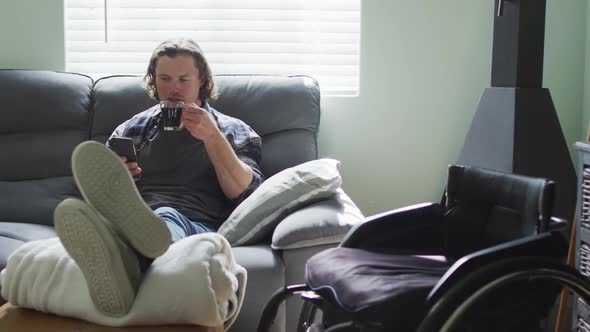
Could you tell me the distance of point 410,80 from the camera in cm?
311

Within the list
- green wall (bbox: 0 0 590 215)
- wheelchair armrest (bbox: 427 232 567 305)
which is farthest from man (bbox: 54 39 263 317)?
wheelchair armrest (bbox: 427 232 567 305)

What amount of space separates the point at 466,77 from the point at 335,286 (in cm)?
168

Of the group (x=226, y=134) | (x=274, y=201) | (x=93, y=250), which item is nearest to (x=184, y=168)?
(x=226, y=134)

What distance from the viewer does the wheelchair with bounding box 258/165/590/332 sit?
4.90 feet

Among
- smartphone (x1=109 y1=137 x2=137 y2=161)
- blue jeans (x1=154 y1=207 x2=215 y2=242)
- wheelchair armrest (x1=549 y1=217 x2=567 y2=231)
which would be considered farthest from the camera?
blue jeans (x1=154 y1=207 x2=215 y2=242)

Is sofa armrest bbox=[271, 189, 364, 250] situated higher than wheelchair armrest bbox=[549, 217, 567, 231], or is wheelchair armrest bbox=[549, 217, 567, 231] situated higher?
wheelchair armrest bbox=[549, 217, 567, 231]

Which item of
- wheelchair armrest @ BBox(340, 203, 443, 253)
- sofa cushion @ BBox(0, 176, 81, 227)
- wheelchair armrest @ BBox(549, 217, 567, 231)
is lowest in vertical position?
sofa cushion @ BBox(0, 176, 81, 227)

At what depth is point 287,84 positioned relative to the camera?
291 cm

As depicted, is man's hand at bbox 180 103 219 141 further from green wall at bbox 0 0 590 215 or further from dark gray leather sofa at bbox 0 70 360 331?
green wall at bbox 0 0 590 215

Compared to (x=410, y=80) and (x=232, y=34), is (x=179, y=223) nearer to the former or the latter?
(x=232, y=34)

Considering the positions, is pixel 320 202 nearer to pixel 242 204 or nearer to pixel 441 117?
pixel 242 204

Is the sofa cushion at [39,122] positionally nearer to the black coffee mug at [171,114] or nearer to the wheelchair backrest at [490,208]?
the black coffee mug at [171,114]

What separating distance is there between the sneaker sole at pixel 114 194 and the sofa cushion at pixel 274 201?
64 cm

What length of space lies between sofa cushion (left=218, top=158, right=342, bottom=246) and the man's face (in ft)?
1.42
